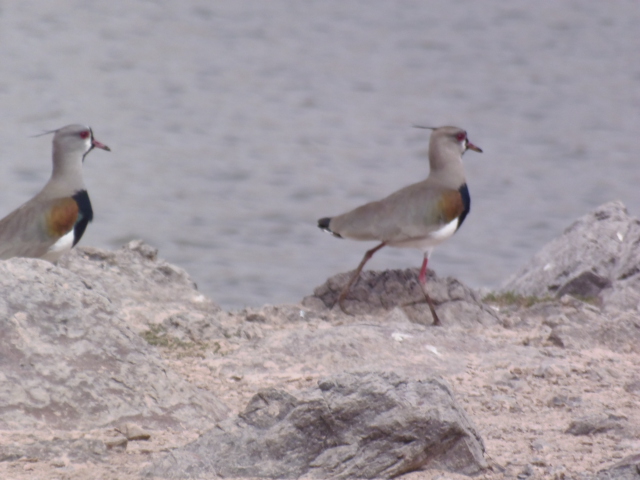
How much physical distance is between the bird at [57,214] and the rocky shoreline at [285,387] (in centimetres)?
34

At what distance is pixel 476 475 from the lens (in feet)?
12.6

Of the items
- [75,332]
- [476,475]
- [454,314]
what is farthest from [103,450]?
[454,314]

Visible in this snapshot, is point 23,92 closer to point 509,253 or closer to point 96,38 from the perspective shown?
point 96,38

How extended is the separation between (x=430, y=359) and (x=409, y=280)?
1.72m

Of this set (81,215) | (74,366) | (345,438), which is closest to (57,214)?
(81,215)

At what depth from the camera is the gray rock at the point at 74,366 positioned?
13.6ft

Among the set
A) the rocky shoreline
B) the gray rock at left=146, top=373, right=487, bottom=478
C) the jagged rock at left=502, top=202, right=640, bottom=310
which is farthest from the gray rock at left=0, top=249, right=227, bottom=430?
the jagged rock at left=502, top=202, right=640, bottom=310

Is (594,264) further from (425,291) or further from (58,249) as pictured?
(58,249)

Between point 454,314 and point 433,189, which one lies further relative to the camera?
point 433,189

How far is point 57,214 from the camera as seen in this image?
7.27m

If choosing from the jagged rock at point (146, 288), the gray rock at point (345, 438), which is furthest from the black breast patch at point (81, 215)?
the gray rock at point (345, 438)

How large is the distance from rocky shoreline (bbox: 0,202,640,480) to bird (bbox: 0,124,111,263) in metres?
0.34

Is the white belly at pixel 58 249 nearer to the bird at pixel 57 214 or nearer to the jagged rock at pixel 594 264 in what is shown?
the bird at pixel 57 214

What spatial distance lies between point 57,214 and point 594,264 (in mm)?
4351
